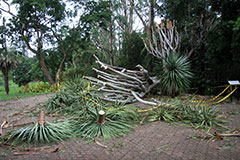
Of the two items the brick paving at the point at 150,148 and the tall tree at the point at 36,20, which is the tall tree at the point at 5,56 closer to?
the tall tree at the point at 36,20

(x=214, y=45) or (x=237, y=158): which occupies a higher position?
(x=214, y=45)

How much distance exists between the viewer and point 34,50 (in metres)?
13.7

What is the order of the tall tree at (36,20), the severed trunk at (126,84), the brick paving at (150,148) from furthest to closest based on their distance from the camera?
the tall tree at (36,20), the severed trunk at (126,84), the brick paving at (150,148)

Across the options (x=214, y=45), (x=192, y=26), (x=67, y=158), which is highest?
(x=192, y=26)

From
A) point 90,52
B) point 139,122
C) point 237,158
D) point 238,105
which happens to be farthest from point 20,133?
point 90,52

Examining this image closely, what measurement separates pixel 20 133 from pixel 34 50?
37.8 feet

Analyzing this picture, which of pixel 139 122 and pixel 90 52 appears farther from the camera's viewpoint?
pixel 90 52

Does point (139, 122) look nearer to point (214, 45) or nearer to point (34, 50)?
point (214, 45)

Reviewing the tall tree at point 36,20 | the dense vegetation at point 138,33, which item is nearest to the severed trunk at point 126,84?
the dense vegetation at point 138,33

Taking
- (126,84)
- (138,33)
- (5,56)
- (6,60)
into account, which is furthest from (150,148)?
(5,56)

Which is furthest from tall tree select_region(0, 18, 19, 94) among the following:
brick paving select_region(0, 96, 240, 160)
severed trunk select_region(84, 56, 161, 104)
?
brick paving select_region(0, 96, 240, 160)

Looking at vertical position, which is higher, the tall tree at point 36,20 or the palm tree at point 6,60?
the tall tree at point 36,20

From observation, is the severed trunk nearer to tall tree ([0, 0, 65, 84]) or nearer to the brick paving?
the brick paving

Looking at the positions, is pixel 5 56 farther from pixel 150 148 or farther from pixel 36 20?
pixel 150 148
